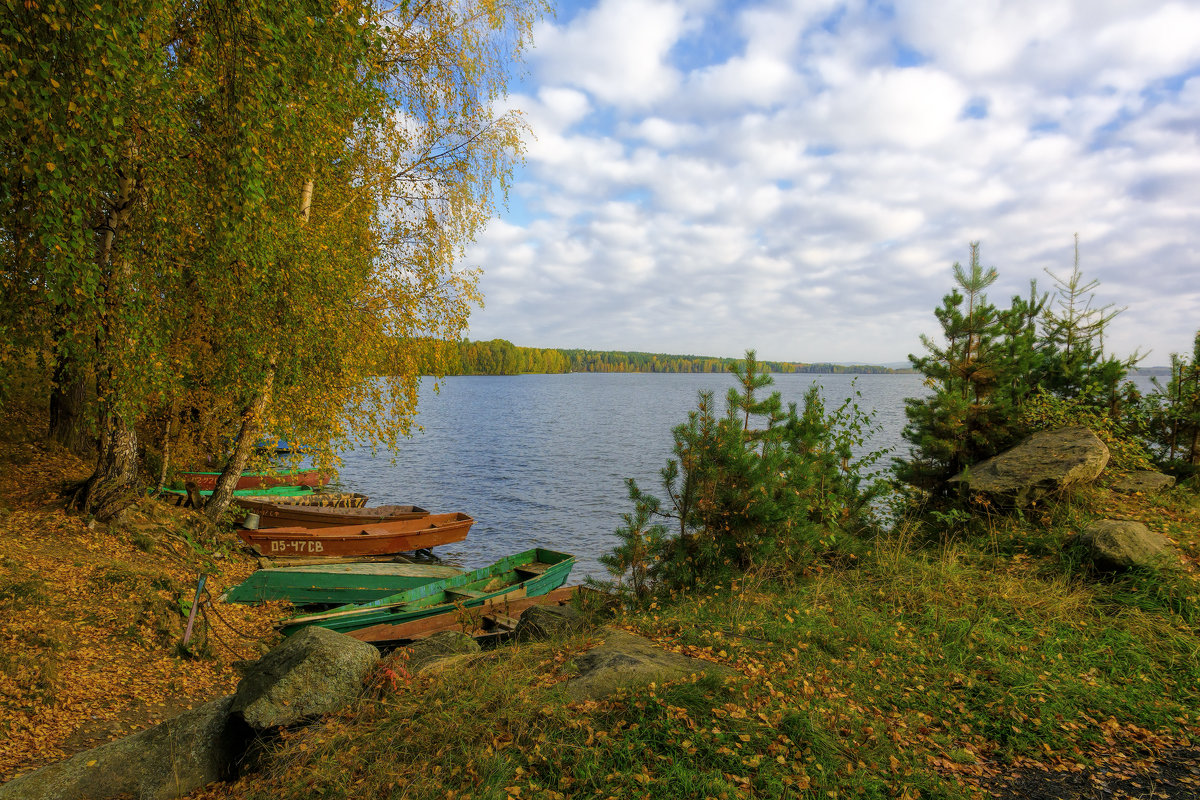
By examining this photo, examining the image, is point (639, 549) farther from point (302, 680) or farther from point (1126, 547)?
point (1126, 547)

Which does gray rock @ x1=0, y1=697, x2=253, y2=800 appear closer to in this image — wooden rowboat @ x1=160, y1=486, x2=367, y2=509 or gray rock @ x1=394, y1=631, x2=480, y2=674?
gray rock @ x1=394, y1=631, x2=480, y2=674

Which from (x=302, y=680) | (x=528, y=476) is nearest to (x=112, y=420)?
(x=302, y=680)

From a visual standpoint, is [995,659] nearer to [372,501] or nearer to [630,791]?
[630,791]

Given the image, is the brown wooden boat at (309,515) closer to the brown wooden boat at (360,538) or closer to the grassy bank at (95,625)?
the brown wooden boat at (360,538)

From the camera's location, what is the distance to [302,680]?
4.70m

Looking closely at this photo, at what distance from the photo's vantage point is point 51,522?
9531mm

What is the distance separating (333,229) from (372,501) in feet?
47.4

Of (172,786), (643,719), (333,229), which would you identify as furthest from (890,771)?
(333,229)

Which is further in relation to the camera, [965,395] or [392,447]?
[392,447]

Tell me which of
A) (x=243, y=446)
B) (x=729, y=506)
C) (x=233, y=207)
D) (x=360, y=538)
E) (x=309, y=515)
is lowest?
(x=360, y=538)

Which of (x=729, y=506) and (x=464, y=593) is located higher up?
(x=729, y=506)

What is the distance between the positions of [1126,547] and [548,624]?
6547mm

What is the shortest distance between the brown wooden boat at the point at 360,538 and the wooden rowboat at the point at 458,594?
148 inches

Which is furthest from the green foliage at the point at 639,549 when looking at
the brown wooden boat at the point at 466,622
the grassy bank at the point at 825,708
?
the brown wooden boat at the point at 466,622
